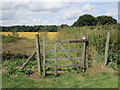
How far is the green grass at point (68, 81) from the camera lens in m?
6.33

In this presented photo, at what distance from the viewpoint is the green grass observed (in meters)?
Result: 6.33

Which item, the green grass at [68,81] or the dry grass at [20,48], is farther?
the dry grass at [20,48]

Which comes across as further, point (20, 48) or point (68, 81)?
point (20, 48)

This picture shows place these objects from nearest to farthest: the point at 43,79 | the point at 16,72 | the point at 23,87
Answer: the point at 23,87 < the point at 43,79 < the point at 16,72

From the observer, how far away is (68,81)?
22.4 feet

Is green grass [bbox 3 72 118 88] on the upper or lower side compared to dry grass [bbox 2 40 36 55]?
lower

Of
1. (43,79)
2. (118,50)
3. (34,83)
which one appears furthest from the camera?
(118,50)

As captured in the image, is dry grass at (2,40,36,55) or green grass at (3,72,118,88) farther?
dry grass at (2,40,36,55)

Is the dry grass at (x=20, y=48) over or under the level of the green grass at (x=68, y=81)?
over

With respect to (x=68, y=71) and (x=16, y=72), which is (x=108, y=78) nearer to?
(x=68, y=71)

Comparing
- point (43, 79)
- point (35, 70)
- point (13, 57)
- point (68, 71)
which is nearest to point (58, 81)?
point (43, 79)

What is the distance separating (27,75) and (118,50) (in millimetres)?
5523

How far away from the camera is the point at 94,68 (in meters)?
8.23

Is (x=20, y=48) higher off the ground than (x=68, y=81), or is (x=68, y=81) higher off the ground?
(x=20, y=48)
